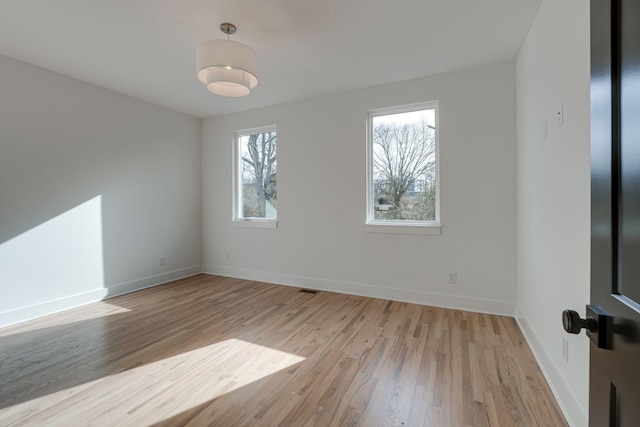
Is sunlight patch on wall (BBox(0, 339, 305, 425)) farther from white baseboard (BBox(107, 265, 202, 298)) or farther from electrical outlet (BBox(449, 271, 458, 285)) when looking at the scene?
white baseboard (BBox(107, 265, 202, 298))

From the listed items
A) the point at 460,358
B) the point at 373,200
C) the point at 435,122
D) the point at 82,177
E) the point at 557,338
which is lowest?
the point at 460,358

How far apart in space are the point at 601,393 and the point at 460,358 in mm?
1654

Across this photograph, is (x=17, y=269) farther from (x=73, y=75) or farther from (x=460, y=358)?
(x=460, y=358)

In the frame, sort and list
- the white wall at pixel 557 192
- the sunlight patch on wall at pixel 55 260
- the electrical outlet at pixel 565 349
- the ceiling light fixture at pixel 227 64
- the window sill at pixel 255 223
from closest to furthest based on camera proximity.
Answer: the white wall at pixel 557 192 → the electrical outlet at pixel 565 349 → the ceiling light fixture at pixel 227 64 → the sunlight patch on wall at pixel 55 260 → the window sill at pixel 255 223

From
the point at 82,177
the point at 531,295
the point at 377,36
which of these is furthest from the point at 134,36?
the point at 531,295

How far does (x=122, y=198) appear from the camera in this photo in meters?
3.74

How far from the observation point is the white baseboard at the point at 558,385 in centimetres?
139

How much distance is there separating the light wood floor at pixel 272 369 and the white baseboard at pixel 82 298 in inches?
4.7

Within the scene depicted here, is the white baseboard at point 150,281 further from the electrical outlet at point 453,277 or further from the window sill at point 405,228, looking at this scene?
the electrical outlet at point 453,277

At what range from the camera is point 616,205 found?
58 cm

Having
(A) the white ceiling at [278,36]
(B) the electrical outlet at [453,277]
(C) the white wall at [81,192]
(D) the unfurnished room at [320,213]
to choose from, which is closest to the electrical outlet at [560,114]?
(D) the unfurnished room at [320,213]

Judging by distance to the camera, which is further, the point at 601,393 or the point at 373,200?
the point at 373,200

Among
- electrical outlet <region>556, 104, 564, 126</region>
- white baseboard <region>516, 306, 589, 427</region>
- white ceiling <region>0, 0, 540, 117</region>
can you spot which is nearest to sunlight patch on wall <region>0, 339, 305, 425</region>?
white baseboard <region>516, 306, 589, 427</region>

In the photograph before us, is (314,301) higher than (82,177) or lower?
lower
